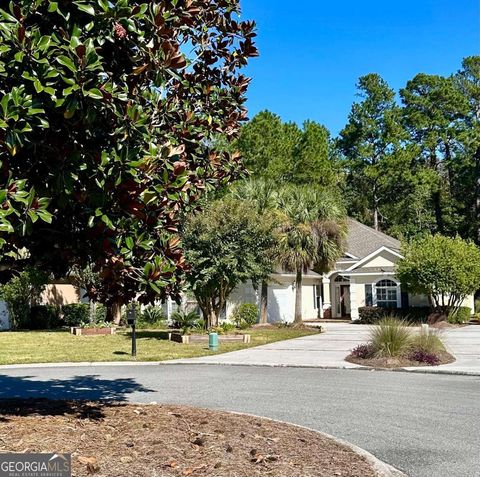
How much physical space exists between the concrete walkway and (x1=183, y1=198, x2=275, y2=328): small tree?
3231 millimetres

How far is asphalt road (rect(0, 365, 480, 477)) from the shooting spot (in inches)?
265

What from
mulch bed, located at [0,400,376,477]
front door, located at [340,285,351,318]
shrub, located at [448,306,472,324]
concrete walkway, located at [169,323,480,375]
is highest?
front door, located at [340,285,351,318]

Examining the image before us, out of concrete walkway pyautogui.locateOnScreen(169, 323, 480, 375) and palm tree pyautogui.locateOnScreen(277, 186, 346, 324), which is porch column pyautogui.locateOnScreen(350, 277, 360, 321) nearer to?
palm tree pyautogui.locateOnScreen(277, 186, 346, 324)

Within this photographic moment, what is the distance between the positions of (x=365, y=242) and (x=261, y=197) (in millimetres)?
13879

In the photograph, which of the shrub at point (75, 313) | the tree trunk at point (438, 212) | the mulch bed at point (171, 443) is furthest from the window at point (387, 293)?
the mulch bed at point (171, 443)

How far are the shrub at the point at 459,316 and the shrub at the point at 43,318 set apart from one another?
68.0 ft

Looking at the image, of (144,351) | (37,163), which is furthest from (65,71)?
(144,351)

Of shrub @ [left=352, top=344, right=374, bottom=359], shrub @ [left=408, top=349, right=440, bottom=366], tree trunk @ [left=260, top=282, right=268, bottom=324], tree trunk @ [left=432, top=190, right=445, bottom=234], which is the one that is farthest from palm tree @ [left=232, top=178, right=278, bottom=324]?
tree trunk @ [left=432, top=190, right=445, bottom=234]

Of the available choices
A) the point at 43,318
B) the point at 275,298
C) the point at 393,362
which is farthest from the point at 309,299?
the point at 393,362

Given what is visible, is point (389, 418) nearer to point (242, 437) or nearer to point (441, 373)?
point (242, 437)

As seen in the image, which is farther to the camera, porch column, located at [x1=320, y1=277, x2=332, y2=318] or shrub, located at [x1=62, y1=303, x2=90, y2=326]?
porch column, located at [x1=320, y1=277, x2=332, y2=318]

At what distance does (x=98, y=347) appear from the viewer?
778 inches

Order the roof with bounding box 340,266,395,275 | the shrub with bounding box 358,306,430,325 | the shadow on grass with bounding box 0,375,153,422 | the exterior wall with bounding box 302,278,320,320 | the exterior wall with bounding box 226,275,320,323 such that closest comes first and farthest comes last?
the shadow on grass with bounding box 0,375,153,422, the exterior wall with bounding box 226,275,320,323, the shrub with bounding box 358,306,430,325, the roof with bounding box 340,266,395,275, the exterior wall with bounding box 302,278,320,320

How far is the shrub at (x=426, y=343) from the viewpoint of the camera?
1498 cm
